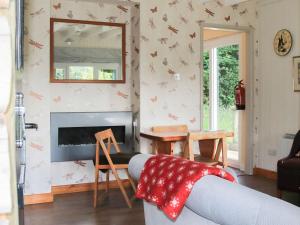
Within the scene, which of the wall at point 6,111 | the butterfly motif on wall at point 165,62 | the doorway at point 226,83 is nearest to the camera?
the wall at point 6,111

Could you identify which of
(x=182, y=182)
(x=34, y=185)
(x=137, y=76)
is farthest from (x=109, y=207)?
(x=182, y=182)

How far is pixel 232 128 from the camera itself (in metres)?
6.09

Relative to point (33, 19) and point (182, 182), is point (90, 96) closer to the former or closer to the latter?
point (33, 19)

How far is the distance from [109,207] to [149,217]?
6.23 feet

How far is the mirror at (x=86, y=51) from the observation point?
4402mm

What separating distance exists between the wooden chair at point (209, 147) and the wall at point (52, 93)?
102cm

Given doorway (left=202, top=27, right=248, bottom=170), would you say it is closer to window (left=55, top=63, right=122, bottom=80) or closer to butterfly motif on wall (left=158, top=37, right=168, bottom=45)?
butterfly motif on wall (left=158, top=37, right=168, bottom=45)

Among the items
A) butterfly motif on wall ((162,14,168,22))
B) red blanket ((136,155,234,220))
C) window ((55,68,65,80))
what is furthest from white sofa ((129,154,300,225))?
butterfly motif on wall ((162,14,168,22))

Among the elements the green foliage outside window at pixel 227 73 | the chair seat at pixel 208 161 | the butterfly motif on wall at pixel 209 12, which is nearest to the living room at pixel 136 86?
the butterfly motif on wall at pixel 209 12

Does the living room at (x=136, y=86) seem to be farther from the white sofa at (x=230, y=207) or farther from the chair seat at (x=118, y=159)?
the white sofa at (x=230, y=207)

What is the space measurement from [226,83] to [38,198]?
12.0 ft

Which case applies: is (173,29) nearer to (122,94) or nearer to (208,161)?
(122,94)

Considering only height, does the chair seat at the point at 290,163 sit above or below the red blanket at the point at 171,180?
below

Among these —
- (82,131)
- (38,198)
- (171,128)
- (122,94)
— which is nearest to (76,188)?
(38,198)
